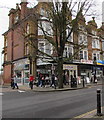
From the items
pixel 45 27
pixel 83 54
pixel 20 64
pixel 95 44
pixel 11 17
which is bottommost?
pixel 20 64

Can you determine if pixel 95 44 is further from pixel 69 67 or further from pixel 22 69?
pixel 22 69

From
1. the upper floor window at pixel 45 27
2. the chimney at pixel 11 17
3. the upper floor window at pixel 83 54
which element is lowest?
the upper floor window at pixel 83 54

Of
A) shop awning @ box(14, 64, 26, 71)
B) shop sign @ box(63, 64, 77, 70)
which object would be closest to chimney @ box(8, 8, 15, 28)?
shop awning @ box(14, 64, 26, 71)

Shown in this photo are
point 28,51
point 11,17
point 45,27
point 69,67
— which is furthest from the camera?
point 11,17

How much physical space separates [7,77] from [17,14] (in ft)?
38.9

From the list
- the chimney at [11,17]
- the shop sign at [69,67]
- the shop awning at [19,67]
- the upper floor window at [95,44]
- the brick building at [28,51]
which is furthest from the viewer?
the upper floor window at [95,44]

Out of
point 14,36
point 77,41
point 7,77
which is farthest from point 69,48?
point 7,77

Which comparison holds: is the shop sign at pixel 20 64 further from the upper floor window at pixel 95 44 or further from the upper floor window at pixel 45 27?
the upper floor window at pixel 95 44

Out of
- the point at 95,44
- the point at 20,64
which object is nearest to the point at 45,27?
the point at 20,64

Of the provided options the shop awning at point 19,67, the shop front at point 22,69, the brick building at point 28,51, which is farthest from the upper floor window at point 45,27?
the shop awning at point 19,67

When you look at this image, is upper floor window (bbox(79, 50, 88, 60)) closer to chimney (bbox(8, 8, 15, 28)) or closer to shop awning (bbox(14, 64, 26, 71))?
shop awning (bbox(14, 64, 26, 71))

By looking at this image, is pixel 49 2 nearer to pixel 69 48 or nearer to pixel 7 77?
pixel 69 48

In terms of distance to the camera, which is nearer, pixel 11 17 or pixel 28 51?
pixel 28 51

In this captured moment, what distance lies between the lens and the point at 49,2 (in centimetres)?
1906
